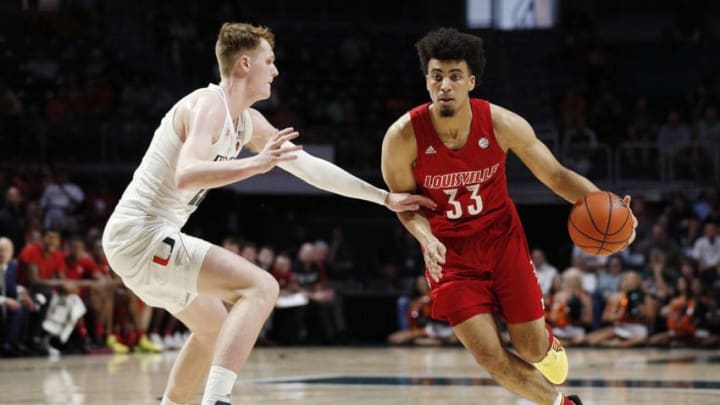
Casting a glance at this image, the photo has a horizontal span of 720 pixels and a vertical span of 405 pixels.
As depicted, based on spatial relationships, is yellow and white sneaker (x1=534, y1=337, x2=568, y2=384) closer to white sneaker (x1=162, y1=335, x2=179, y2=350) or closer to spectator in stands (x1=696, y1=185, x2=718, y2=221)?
white sneaker (x1=162, y1=335, x2=179, y2=350)

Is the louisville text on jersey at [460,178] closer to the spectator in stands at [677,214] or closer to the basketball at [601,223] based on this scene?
the basketball at [601,223]

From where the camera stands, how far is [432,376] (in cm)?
963

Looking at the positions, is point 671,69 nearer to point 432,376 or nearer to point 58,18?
point 58,18

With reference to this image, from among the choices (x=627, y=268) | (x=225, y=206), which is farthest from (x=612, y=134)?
(x=225, y=206)

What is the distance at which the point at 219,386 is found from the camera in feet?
16.1

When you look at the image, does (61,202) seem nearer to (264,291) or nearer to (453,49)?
(453,49)

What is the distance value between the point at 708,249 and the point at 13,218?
8.23m

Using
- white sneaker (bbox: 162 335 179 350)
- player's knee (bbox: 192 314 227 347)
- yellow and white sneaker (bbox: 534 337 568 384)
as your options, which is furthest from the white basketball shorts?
white sneaker (bbox: 162 335 179 350)

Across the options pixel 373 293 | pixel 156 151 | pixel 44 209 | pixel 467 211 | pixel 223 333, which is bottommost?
pixel 373 293

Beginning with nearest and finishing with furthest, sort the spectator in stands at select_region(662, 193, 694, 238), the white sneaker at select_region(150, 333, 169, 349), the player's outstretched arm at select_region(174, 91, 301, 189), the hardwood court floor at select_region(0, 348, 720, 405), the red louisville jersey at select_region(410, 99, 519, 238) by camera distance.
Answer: the player's outstretched arm at select_region(174, 91, 301, 189) < the red louisville jersey at select_region(410, 99, 519, 238) < the hardwood court floor at select_region(0, 348, 720, 405) < the white sneaker at select_region(150, 333, 169, 349) < the spectator in stands at select_region(662, 193, 694, 238)

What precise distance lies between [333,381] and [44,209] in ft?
20.9

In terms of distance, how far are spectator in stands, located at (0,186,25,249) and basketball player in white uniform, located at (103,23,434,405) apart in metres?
8.06

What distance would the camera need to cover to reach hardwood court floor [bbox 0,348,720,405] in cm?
772

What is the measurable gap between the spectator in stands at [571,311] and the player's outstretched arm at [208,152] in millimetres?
9475
